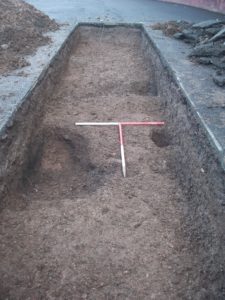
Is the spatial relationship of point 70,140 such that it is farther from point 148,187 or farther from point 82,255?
point 82,255

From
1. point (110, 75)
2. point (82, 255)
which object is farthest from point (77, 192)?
point (110, 75)

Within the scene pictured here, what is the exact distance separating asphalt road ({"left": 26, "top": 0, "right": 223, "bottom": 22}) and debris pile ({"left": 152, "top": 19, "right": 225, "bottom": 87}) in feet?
6.15

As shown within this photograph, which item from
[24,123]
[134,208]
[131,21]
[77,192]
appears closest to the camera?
[134,208]

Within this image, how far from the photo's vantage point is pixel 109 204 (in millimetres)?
3289

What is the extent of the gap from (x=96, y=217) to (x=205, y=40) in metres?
4.07

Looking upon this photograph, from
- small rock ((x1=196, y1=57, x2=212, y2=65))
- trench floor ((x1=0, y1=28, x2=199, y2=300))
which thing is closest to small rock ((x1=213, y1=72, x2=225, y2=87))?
small rock ((x1=196, y1=57, x2=212, y2=65))

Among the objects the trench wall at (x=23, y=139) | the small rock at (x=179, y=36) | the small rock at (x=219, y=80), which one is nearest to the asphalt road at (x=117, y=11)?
the small rock at (x=179, y=36)

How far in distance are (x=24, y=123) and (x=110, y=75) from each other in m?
2.71

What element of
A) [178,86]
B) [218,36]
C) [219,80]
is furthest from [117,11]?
[219,80]

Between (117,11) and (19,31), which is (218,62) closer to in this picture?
(19,31)

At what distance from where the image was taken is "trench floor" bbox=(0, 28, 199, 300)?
259 cm

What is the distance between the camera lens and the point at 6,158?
327 cm

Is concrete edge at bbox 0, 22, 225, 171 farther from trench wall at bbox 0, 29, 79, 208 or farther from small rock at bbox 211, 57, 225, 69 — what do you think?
small rock at bbox 211, 57, 225, 69

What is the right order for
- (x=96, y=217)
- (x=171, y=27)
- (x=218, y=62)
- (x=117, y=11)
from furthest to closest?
(x=117, y=11)
(x=171, y=27)
(x=218, y=62)
(x=96, y=217)
